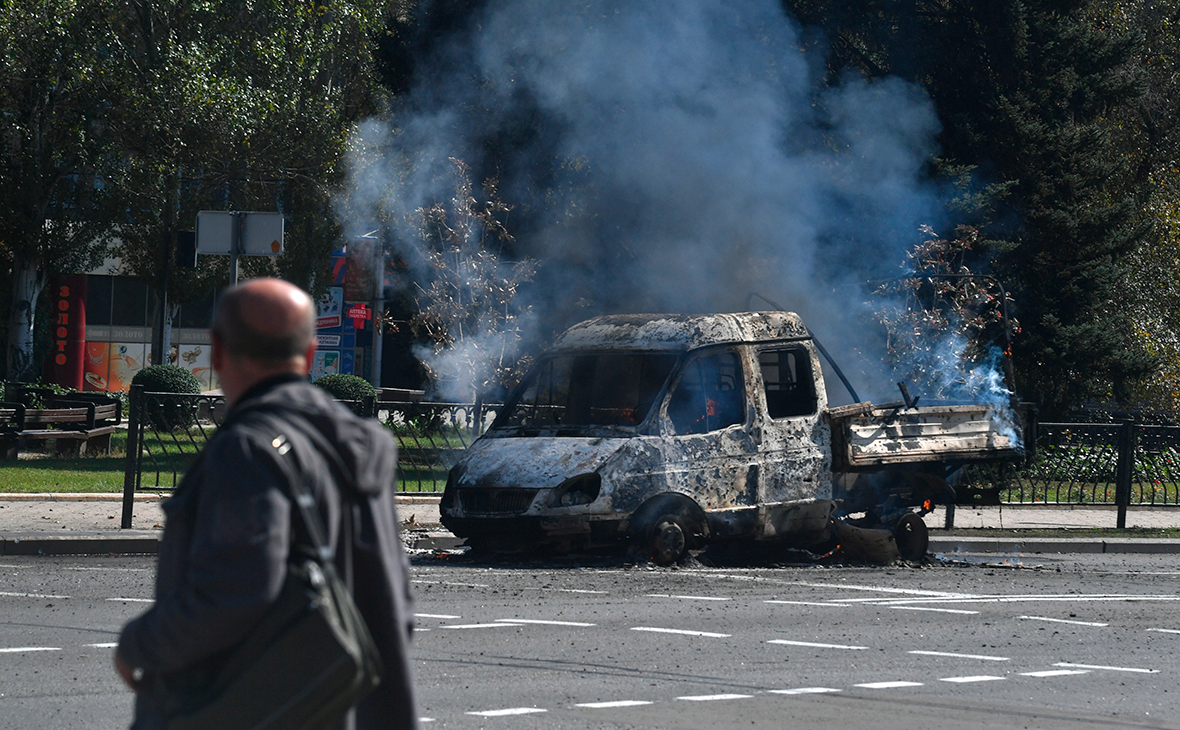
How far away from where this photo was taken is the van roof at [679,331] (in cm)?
1123

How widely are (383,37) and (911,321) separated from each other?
10207 mm

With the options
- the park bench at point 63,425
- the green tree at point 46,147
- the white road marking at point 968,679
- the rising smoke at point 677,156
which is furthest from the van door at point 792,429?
the green tree at point 46,147

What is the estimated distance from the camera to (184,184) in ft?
98.9

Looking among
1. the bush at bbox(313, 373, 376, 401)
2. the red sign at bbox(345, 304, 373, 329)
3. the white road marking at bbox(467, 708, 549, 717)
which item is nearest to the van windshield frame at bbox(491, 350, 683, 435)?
the white road marking at bbox(467, 708, 549, 717)

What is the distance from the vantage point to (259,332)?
2572 millimetres

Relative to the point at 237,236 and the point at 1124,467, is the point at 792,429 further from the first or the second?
the point at 1124,467

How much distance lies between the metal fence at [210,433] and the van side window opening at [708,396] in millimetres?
2883

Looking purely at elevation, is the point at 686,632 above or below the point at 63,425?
below

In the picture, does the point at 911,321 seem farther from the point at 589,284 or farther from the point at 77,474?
the point at 77,474

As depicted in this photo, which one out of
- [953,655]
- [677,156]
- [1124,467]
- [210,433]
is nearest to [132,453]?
[210,433]

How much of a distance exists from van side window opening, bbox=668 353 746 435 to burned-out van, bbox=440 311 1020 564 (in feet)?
0.04

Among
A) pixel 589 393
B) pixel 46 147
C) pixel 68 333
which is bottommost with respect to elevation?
pixel 589 393

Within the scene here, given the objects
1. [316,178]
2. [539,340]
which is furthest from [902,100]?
[316,178]

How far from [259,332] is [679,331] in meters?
8.80
